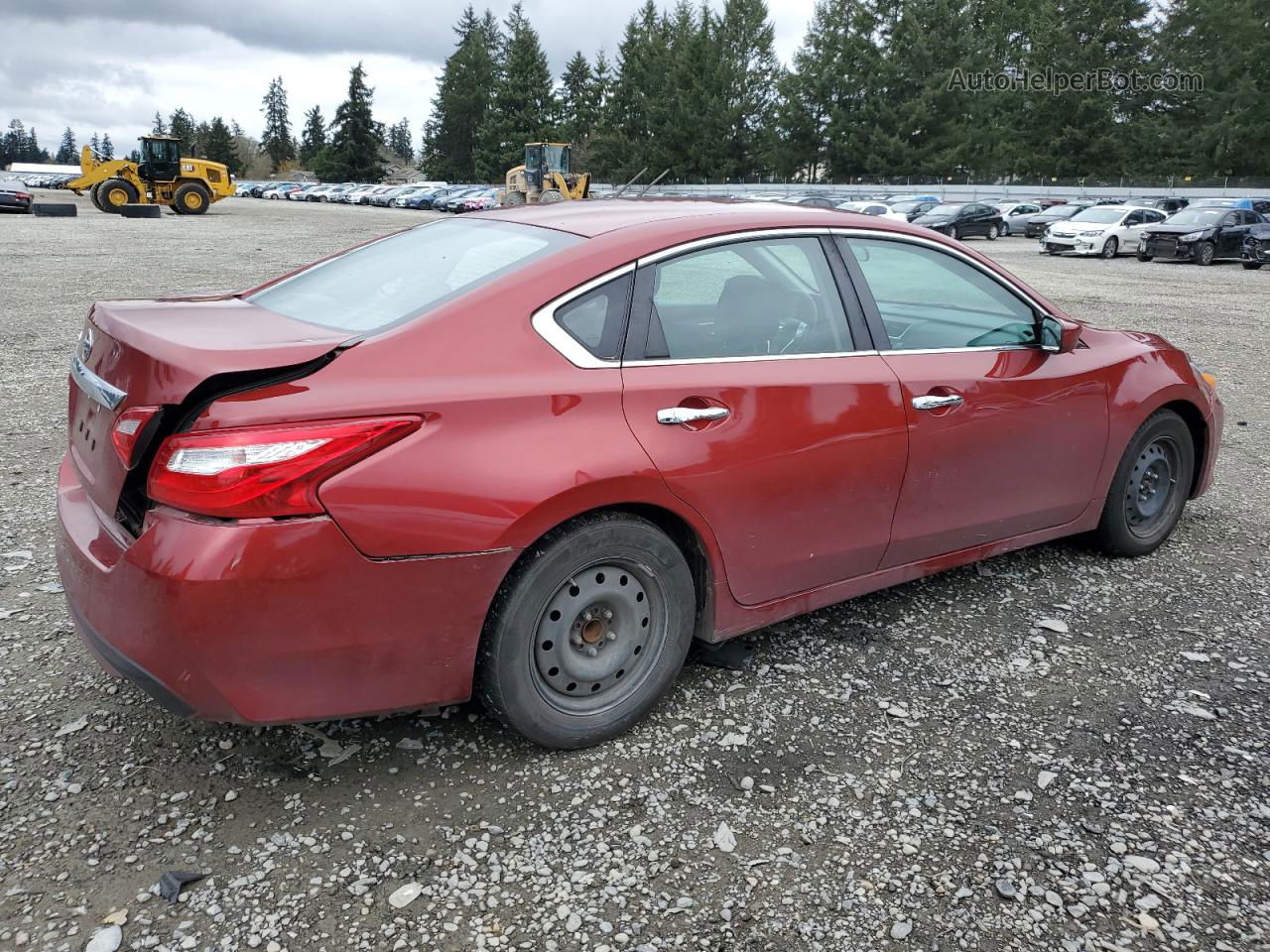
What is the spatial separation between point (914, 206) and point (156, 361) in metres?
36.3

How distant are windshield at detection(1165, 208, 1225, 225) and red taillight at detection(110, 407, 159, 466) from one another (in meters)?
28.1

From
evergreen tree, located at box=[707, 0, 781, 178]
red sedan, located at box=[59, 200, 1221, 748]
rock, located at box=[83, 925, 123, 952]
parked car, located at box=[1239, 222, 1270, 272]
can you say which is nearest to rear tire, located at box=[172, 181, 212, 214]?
parked car, located at box=[1239, 222, 1270, 272]

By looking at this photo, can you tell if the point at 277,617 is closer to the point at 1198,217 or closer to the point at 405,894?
the point at 405,894

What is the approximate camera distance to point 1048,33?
63.9m

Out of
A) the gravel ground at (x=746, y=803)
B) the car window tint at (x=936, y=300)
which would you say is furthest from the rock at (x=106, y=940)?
the car window tint at (x=936, y=300)

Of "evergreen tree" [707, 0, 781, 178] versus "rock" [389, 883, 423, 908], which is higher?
"evergreen tree" [707, 0, 781, 178]

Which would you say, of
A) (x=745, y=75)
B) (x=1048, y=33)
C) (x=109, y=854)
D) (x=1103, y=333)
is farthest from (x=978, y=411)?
(x=745, y=75)

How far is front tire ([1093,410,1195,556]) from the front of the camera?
452 centimetres

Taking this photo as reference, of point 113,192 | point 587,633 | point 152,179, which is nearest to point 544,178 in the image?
point 152,179

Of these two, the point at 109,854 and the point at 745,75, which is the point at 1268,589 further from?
the point at 745,75

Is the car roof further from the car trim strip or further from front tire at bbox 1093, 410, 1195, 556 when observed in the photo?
front tire at bbox 1093, 410, 1195, 556

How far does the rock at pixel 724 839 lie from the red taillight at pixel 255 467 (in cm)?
134

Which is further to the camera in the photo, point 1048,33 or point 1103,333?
point 1048,33

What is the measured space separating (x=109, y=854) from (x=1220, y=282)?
22337 mm
